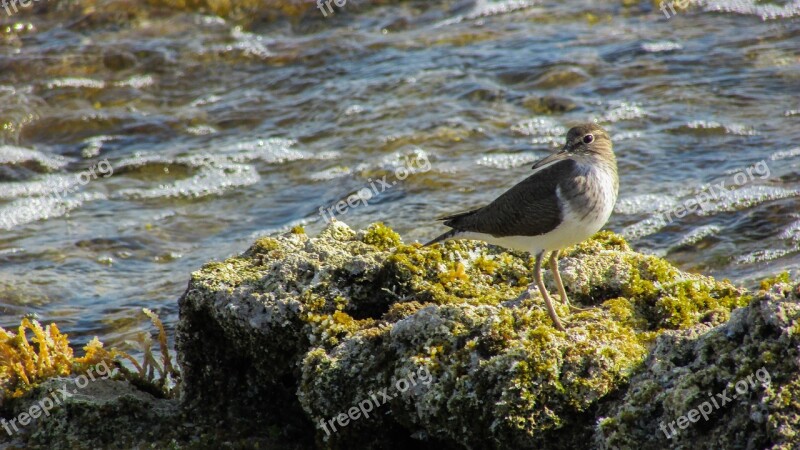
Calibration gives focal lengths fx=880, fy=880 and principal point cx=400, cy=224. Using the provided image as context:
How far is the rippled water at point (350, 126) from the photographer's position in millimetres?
9711

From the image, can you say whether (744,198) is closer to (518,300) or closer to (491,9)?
(518,300)

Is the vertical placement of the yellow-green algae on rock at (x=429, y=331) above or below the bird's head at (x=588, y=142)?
below

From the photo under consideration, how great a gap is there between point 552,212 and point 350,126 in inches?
316

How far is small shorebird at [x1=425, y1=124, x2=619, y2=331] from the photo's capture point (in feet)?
18.7

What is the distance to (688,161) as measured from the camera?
11180 millimetres

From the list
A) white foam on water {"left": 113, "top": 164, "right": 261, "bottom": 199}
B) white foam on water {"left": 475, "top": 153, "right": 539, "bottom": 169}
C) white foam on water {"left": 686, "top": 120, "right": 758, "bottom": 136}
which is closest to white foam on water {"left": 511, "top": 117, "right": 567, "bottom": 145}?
white foam on water {"left": 475, "top": 153, "right": 539, "bottom": 169}

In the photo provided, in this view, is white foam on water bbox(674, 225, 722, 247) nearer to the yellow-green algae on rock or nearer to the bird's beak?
the yellow-green algae on rock

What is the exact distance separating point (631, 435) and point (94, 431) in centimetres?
336

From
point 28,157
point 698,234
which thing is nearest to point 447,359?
point 698,234

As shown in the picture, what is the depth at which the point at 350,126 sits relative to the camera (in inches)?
530

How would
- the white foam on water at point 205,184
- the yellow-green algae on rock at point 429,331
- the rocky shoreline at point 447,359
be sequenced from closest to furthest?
the rocky shoreline at point 447,359 → the yellow-green algae on rock at point 429,331 → the white foam on water at point 205,184

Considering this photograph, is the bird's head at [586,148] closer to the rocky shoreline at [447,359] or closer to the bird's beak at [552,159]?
the bird's beak at [552,159]

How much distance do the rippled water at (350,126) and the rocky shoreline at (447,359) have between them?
8.97 ft

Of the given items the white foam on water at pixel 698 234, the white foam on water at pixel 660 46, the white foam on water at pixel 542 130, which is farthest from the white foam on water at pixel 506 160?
the white foam on water at pixel 660 46
